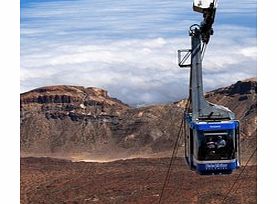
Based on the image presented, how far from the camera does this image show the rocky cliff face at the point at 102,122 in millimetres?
73062

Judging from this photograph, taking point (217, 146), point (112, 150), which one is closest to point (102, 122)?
point (112, 150)

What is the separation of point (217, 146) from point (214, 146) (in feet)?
0.27

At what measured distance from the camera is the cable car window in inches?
471

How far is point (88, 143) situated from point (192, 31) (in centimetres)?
6328

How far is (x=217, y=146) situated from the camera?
12.2 meters

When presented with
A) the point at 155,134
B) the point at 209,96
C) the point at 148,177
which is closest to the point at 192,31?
the point at 148,177

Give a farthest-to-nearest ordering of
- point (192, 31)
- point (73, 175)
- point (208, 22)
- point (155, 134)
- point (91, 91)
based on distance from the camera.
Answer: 1. point (91, 91)
2. point (155, 134)
3. point (73, 175)
4. point (192, 31)
5. point (208, 22)

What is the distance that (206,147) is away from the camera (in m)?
12.0

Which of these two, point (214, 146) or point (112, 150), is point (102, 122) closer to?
point (112, 150)

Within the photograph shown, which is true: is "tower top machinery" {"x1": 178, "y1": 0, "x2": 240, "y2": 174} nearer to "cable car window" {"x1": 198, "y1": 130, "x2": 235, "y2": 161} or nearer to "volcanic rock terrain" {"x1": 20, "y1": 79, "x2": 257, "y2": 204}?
"cable car window" {"x1": 198, "y1": 130, "x2": 235, "y2": 161}

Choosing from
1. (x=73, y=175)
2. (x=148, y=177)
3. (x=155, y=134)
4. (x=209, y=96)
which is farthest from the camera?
(x=209, y=96)

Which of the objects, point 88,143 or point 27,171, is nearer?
point 27,171

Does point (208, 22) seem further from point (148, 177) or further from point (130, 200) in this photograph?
point (148, 177)

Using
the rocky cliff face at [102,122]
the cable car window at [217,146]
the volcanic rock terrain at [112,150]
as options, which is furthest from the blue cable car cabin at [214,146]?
the rocky cliff face at [102,122]
